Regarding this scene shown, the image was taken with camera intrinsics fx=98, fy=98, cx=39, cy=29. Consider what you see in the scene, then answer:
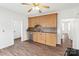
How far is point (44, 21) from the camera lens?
1.55 meters

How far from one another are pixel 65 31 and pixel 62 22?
146 mm

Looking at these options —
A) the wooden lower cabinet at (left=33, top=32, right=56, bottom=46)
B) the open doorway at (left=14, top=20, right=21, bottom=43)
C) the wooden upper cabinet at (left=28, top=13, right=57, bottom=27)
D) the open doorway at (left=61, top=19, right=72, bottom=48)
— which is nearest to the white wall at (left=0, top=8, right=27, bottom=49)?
the open doorway at (left=14, top=20, right=21, bottom=43)

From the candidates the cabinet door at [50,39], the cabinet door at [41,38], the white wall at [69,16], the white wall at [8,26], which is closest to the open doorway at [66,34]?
the white wall at [69,16]

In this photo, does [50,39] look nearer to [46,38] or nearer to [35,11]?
[46,38]

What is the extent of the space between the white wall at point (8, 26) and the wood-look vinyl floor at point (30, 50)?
0.28 feet

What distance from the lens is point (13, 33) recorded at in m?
1.47

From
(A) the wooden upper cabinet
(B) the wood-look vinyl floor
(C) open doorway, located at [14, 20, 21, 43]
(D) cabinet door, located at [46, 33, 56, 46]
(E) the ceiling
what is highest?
(E) the ceiling

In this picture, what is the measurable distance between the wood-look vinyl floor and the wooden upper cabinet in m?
0.33

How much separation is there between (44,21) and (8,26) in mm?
551

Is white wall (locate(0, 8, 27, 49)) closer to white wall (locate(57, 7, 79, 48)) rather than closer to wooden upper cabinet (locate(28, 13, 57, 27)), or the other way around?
wooden upper cabinet (locate(28, 13, 57, 27))

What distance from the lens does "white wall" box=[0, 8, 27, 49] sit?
4.47ft

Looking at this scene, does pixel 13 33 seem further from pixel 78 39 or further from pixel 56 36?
pixel 78 39

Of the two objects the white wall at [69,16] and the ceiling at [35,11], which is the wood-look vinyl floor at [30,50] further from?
the ceiling at [35,11]

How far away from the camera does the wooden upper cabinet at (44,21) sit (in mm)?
1490
